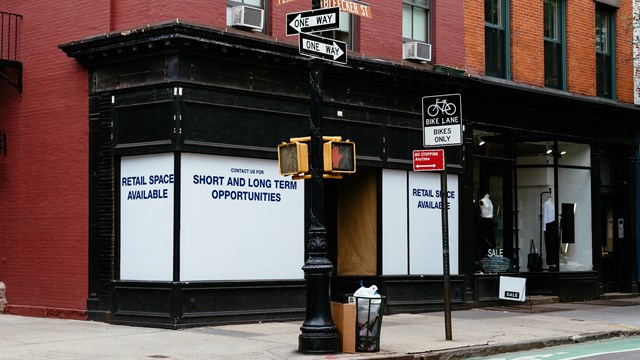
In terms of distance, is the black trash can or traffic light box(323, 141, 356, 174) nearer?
traffic light box(323, 141, 356, 174)

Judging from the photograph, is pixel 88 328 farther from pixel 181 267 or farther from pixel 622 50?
pixel 622 50

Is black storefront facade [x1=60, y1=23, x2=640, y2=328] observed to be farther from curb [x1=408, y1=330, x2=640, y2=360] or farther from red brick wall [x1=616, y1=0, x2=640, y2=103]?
curb [x1=408, y1=330, x2=640, y2=360]

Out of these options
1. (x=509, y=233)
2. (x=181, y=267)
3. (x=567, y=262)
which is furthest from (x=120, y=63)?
(x=567, y=262)

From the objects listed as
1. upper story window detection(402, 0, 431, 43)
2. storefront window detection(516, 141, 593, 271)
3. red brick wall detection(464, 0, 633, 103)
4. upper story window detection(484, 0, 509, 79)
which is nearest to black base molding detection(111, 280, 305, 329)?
upper story window detection(402, 0, 431, 43)

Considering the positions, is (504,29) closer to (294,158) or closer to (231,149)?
(231,149)

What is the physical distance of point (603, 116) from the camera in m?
24.1

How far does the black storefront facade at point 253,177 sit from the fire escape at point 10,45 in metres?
2.07

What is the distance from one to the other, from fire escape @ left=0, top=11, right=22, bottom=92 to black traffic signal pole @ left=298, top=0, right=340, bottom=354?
7.99 m

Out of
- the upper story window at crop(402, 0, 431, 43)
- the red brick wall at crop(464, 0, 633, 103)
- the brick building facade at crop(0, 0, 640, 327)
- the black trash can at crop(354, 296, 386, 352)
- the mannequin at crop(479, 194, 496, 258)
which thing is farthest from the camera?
the mannequin at crop(479, 194, 496, 258)

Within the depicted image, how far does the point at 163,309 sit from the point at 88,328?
1246 millimetres

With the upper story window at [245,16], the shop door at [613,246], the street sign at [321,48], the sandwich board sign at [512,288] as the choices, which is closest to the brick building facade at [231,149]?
the upper story window at [245,16]

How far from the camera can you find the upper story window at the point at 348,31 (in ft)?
61.1

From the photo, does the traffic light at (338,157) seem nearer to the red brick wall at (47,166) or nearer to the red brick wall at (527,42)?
the red brick wall at (47,166)

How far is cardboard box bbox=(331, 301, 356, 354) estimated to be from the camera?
1263cm
